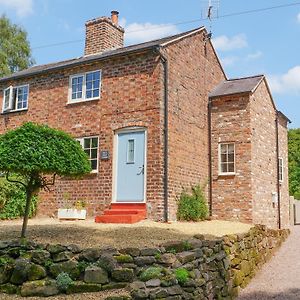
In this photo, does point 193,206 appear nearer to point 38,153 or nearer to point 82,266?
point 38,153

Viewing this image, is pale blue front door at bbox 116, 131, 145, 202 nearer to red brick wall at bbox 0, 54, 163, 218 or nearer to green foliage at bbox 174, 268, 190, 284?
red brick wall at bbox 0, 54, 163, 218

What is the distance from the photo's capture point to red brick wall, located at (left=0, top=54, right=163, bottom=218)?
48.0ft

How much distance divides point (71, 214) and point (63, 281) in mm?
8080

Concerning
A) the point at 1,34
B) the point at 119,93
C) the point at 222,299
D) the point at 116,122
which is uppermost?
the point at 1,34

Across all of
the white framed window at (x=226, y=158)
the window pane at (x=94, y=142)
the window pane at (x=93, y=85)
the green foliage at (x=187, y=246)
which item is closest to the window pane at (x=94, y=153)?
the window pane at (x=94, y=142)

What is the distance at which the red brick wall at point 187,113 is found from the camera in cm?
1516

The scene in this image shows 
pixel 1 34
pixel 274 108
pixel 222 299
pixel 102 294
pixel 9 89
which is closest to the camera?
pixel 102 294

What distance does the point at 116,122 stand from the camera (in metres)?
15.6

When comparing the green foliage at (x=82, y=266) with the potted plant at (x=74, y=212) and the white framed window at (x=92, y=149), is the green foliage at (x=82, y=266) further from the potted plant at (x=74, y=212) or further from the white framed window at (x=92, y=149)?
the white framed window at (x=92, y=149)

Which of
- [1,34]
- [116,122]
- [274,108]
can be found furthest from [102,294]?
Answer: [1,34]

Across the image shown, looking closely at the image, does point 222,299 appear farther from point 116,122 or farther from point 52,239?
point 116,122

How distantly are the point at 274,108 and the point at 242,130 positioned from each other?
15.0ft

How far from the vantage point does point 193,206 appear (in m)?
15.4

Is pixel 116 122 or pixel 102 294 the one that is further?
pixel 116 122
